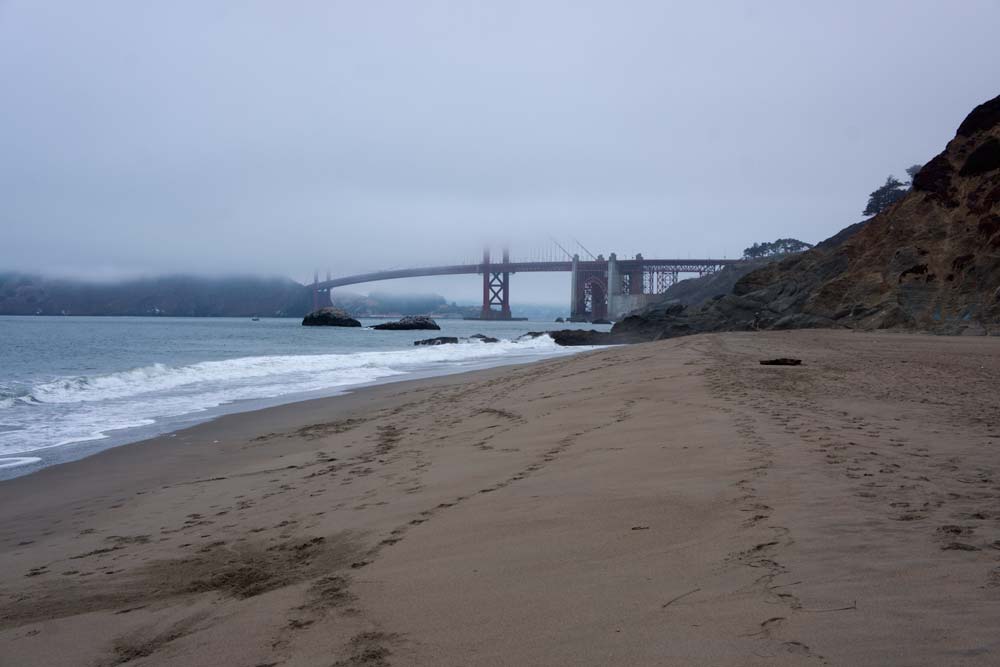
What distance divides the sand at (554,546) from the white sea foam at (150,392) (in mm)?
2460

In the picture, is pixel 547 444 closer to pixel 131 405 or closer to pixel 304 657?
pixel 304 657

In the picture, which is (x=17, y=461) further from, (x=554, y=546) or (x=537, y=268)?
(x=537, y=268)

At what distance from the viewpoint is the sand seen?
1791 millimetres

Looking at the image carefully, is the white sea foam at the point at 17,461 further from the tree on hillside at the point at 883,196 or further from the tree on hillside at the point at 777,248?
the tree on hillside at the point at 777,248

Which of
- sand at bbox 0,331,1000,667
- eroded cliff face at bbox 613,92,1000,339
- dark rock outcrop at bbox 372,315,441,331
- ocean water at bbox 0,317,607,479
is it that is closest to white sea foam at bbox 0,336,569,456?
ocean water at bbox 0,317,607,479

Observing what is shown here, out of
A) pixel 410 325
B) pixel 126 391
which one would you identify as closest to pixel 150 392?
pixel 126 391

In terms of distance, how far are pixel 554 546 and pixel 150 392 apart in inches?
447

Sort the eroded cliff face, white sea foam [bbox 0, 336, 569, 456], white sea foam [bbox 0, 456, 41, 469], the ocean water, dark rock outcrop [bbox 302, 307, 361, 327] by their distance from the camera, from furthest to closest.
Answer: dark rock outcrop [bbox 302, 307, 361, 327], the eroded cliff face, white sea foam [bbox 0, 336, 569, 456], the ocean water, white sea foam [bbox 0, 456, 41, 469]

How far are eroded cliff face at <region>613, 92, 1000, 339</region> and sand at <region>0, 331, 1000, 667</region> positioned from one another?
1447cm

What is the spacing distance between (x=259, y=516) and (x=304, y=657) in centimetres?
207

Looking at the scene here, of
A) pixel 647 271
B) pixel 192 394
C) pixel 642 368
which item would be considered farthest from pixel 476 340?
pixel 647 271

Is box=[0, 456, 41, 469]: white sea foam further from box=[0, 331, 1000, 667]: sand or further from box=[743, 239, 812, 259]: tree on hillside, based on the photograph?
box=[743, 239, 812, 259]: tree on hillside

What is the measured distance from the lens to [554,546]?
2.53m

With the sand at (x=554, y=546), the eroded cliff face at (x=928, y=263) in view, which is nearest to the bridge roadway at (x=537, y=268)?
the eroded cliff face at (x=928, y=263)
